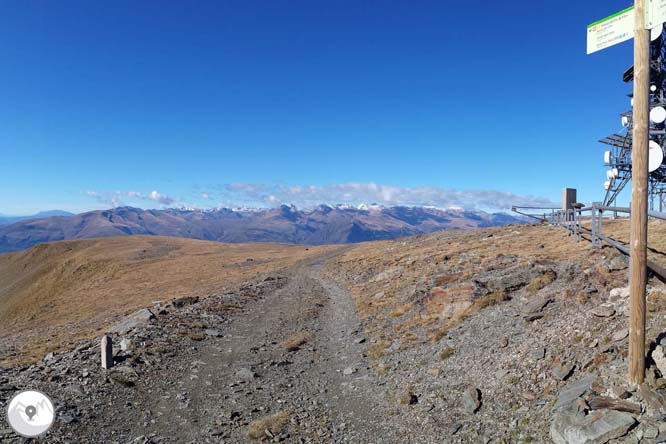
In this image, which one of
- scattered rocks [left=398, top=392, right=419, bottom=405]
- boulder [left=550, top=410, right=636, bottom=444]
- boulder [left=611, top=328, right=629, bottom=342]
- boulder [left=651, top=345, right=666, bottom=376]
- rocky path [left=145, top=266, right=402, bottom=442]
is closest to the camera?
boulder [left=550, top=410, right=636, bottom=444]

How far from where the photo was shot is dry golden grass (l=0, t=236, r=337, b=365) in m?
31.4

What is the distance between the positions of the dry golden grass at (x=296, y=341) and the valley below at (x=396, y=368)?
0.45ft

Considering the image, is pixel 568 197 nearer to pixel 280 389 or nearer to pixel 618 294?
pixel 618 294

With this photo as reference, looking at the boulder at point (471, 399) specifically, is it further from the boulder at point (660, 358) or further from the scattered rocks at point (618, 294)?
the scattered rocks at point (618, 294)

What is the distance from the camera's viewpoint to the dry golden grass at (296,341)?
703 inches

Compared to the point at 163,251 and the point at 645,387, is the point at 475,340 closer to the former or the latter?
the point at 645,387

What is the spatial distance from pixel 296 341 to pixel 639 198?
1496cm

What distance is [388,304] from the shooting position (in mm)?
23875

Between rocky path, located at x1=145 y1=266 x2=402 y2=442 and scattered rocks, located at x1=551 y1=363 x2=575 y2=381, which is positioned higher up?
scattered rocks, located at x1=551 y1=363 x2=575 y2=381

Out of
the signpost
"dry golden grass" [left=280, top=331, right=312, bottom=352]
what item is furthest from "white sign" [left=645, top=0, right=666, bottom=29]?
"dry golden grass" [left=280, top=331, right=312, bottom=352]

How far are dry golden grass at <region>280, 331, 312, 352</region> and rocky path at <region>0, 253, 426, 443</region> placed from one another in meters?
0.06

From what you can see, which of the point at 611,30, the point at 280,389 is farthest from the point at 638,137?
the point at 280,389

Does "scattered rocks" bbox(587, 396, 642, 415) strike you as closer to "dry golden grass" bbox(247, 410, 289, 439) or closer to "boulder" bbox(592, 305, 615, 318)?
"boulder" bbox(592, 305, 615, 318)

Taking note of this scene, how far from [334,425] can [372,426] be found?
3.57 feet
